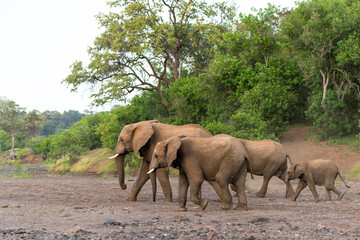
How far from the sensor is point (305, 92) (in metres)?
34.0

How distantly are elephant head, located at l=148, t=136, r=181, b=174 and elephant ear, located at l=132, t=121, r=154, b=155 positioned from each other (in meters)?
2.39

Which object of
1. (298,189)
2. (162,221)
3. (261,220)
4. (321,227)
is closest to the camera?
(321,227)

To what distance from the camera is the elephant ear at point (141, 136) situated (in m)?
13.3

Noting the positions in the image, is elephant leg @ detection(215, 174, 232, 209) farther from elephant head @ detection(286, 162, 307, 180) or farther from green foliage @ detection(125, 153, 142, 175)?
green foliage @ detection(125, 153, 142, 175)

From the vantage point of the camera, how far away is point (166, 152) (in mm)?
10836

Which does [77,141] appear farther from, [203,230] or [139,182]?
[203,230]

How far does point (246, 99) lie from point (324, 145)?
17.9 ft

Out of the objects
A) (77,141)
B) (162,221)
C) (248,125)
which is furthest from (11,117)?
(162,221)

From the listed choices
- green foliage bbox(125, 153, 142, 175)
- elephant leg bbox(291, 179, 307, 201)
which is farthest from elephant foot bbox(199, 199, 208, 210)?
green foliage bbox(125, 153, 142, 175)

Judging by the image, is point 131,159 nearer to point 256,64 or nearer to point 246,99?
point 246,99

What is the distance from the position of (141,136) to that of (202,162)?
302 centimetres

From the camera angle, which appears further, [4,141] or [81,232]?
[4,141]

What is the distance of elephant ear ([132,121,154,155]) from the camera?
13302 mm

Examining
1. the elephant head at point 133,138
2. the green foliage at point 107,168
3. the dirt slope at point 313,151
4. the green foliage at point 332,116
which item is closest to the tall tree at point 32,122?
the green foliage at point 107,168
